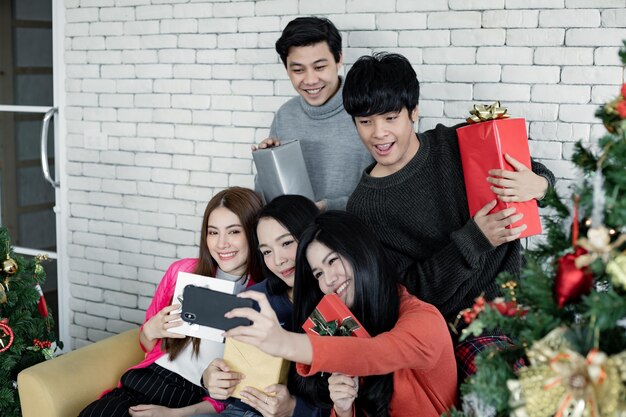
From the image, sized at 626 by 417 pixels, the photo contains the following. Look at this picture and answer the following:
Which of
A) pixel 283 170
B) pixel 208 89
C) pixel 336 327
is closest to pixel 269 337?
pixel 336 327

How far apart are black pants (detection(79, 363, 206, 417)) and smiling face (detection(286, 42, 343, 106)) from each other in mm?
1071

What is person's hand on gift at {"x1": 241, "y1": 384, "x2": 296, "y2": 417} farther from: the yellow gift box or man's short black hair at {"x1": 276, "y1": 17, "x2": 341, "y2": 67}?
man's short black hair at {"x1": 276, "y1": 17, "x2": 341, "y2": 67}

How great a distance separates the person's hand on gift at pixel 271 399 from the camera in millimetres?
1859

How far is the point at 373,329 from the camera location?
1.67 metres

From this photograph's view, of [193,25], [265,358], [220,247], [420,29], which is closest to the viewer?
[265,358]

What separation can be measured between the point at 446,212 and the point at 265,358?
2.14ft

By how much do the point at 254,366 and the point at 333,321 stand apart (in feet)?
1.56

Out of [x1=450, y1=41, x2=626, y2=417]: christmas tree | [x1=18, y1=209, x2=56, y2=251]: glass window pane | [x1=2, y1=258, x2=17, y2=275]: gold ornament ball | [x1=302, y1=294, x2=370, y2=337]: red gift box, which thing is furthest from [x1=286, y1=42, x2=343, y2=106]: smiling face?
[x1=18, y1=209, x2=56, y2=251]: glass window pane

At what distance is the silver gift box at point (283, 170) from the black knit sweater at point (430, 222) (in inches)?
13.7

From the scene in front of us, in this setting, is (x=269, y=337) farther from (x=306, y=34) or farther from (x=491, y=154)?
(x=306, y=34)

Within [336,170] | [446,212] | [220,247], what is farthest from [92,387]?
[446,212]

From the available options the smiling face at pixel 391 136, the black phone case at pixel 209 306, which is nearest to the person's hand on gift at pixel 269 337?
the black phone case at pixel 209 306

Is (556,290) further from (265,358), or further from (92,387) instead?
(92,387)

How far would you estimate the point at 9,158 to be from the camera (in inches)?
148
